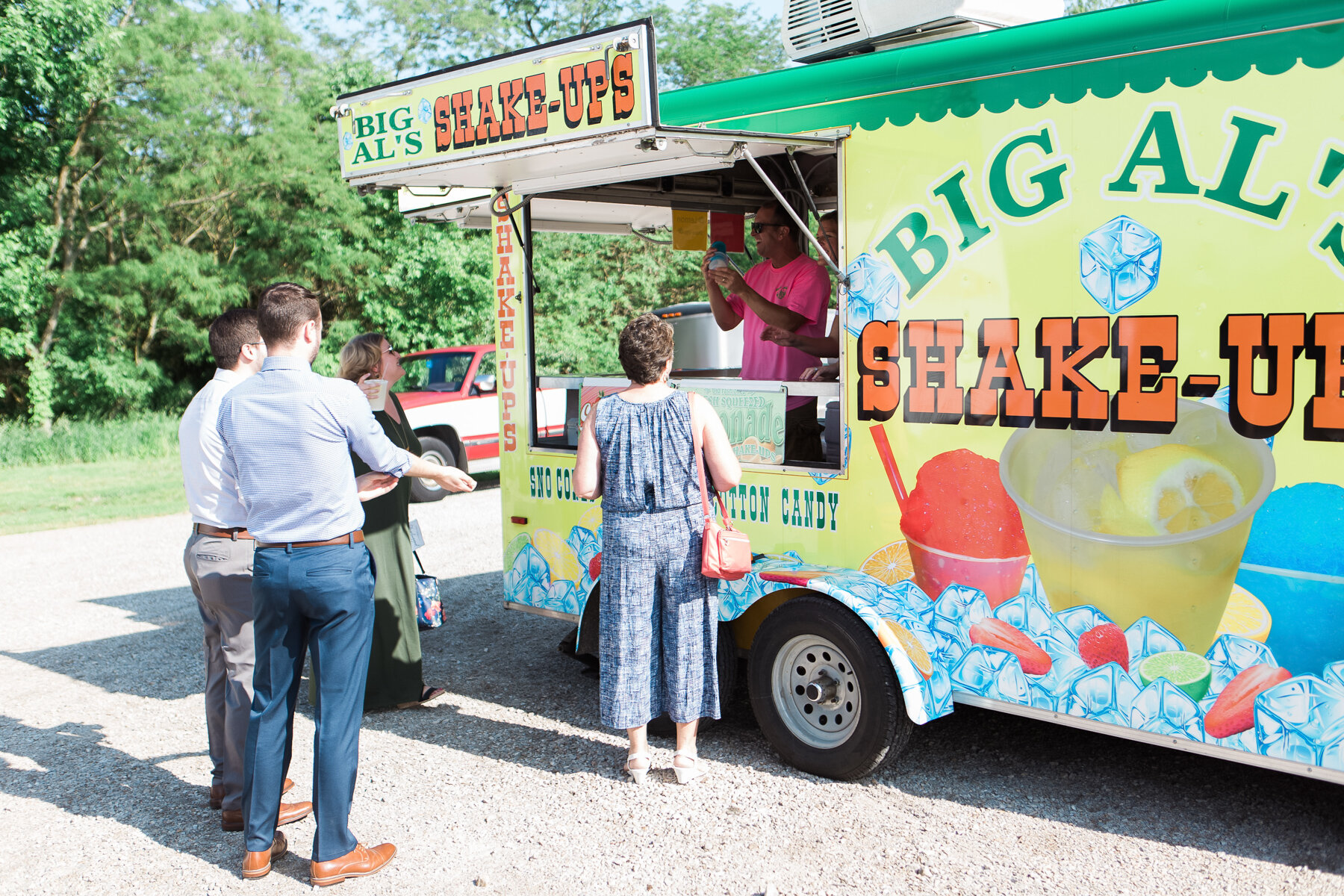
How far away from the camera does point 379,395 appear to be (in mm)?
5113

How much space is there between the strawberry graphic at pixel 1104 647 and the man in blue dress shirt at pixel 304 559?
7.24 feet

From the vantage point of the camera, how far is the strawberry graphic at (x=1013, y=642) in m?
3.71

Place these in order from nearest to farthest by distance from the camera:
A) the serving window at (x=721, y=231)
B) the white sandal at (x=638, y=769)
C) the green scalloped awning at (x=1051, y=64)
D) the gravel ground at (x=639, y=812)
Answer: the green scalloped awning at (x=1051, y=64), the gravel ground at (x=639, y=812), the white sandal at (x=638, y=769), the serving window at (x=721, y=231)

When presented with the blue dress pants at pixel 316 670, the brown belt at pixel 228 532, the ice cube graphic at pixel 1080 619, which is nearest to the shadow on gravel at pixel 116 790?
the blue dress pants at pixel 316 670

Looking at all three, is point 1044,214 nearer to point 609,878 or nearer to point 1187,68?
point 1187,68

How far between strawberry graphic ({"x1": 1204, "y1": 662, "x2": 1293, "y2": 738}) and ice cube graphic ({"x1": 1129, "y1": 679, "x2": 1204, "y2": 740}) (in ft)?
0.12

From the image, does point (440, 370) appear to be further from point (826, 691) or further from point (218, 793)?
point (826, 691)

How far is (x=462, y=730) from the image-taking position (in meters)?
4.96

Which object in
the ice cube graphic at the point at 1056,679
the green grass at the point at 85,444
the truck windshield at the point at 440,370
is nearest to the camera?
the ice cube graphic at the point at 1056,679

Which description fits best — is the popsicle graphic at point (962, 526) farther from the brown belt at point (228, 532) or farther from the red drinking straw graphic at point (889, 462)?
the brown belt at point (228, 532)

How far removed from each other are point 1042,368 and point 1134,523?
22.9 inches

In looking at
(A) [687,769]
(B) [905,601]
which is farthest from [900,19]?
(A) [687,769]

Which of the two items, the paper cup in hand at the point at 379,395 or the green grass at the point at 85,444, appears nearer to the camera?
A: the paper cup in hand at the point at 379,395

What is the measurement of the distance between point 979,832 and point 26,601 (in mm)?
7191
